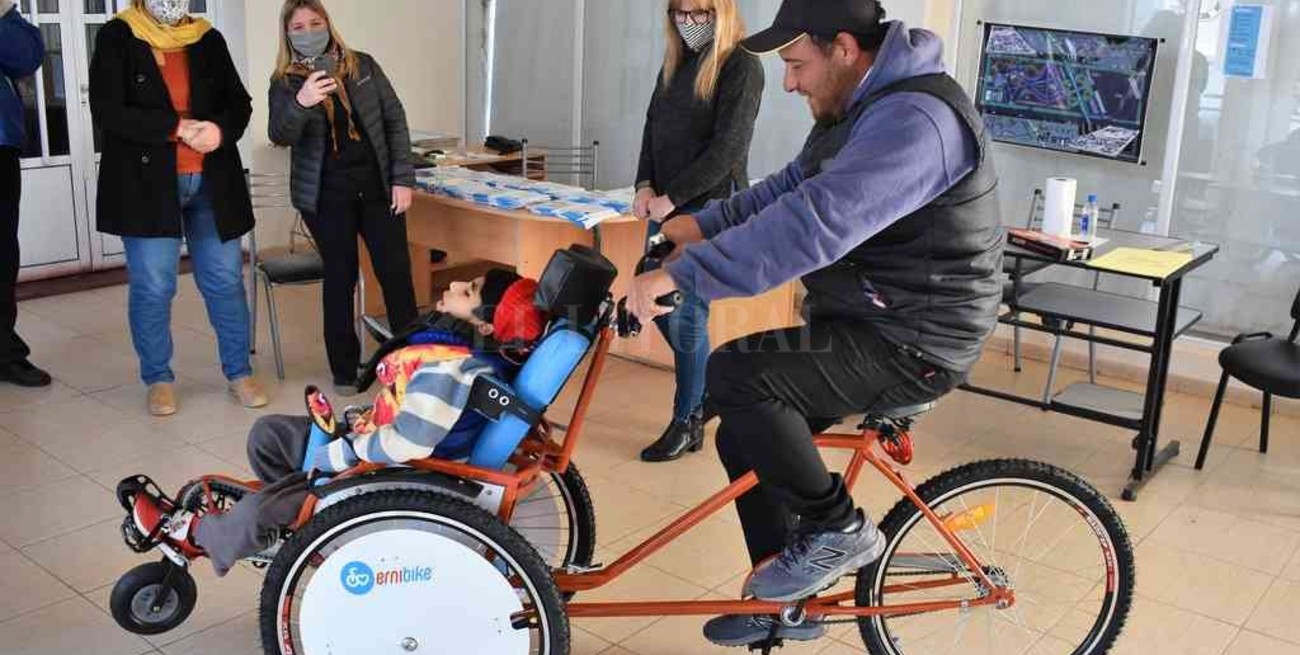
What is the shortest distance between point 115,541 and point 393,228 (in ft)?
4.93

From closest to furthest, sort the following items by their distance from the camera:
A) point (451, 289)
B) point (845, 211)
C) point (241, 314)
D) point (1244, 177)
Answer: point (845, 211) < point (451, 289) < point (241, 314) < point (1244, 177)

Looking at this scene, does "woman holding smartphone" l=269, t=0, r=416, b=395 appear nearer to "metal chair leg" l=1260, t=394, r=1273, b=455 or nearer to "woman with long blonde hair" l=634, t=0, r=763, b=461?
"woman with long blonde hair" l=634, t=0, r=763, b=461

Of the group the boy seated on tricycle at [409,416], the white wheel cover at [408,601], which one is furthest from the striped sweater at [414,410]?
the white wheel cover at [408,601]

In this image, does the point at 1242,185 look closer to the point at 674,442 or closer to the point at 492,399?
the point at 674,442

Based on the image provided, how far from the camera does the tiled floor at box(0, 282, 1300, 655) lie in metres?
3.02

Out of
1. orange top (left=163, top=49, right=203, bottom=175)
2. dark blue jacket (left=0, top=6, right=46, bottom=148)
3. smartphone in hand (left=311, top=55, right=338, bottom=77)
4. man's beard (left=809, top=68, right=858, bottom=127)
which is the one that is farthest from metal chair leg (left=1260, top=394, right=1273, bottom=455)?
dark blue jacket (left=0, top=6, right=46, bottom=148)

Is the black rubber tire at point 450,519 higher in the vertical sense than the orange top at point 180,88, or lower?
lower

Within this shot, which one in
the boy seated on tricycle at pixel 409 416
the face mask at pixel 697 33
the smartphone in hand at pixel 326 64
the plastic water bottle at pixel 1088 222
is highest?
the face mask at pixel 697 33

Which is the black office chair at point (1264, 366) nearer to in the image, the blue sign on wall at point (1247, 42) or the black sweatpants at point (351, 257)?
the blue sign on wall at point (1247, 42)

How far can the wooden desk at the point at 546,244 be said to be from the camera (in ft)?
14.9

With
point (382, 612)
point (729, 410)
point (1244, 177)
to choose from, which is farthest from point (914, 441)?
point (382, 612)

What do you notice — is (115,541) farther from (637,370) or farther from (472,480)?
(637,370)

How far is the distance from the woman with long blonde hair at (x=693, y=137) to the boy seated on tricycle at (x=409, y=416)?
4.62ft

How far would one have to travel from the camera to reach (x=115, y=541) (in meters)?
3.38
